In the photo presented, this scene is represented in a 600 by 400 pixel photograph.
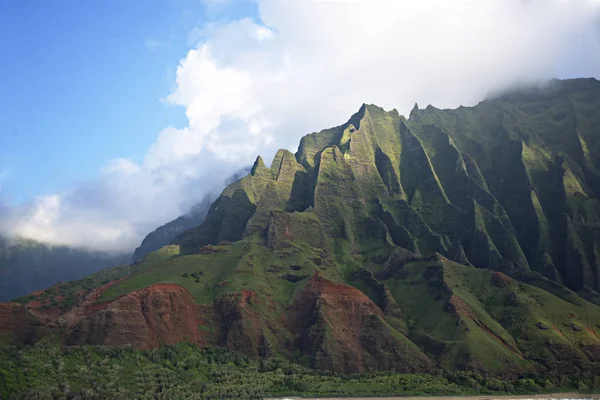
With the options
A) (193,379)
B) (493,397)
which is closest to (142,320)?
(193,379)

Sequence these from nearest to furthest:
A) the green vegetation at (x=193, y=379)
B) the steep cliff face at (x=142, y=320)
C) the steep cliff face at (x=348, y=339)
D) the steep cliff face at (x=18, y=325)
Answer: the green vegetation at (x=193, y=379) → the steep cliff face at (x=18, y=325) → the steep cliff face at (x=142, y=320) → the steep cliff face at (x=348, y=339)

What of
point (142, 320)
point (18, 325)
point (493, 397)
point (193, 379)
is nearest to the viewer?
point (193, 379)

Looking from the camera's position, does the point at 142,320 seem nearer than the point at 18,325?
No

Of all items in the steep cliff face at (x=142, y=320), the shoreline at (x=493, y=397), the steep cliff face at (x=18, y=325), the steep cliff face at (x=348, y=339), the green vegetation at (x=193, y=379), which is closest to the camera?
the green vegetation at (x=193, y=379)

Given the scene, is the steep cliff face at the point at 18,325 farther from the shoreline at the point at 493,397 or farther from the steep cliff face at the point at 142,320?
the shoreline at the point at 493,397

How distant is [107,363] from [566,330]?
15840 centimetres

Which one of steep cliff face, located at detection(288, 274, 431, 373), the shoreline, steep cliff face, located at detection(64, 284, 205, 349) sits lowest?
the shoreline

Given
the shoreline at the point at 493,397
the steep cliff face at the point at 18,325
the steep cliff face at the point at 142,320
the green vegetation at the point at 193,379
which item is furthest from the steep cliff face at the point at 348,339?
the steep cliff face at the point at 18,325

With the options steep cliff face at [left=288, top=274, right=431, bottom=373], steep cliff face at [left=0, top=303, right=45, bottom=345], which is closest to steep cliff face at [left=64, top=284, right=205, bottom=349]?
steep cliff face at [left=0, top=303, right=45, bottom=345]

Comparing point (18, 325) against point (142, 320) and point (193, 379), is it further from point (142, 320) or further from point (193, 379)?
point (193, 379)

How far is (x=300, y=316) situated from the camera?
197 meters

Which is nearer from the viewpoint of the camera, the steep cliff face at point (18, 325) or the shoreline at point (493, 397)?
the shoreline at point (493, 397)

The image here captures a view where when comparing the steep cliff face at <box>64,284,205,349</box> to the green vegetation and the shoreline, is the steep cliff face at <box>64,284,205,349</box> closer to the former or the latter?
the green vegetation

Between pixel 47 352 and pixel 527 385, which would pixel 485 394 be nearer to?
pixel 527 385
